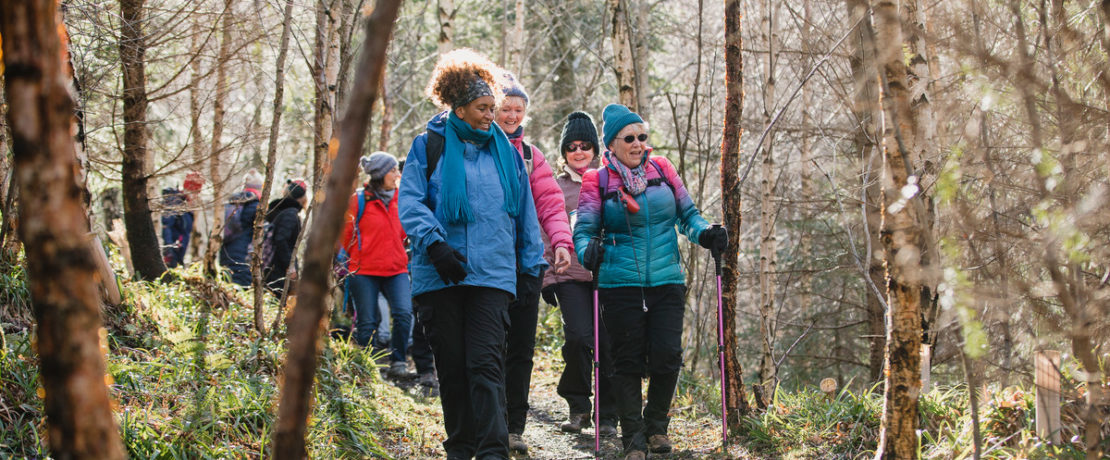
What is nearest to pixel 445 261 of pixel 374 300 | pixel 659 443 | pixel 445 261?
pixel 445 261

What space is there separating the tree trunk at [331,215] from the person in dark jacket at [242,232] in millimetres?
9131

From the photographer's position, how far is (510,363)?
5297 millimetres

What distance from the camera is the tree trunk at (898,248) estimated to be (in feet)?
9.49

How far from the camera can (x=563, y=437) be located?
20.6ft

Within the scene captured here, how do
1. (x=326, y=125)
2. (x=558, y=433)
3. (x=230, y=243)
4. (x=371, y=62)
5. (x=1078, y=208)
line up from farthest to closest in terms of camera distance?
(x=230, y=243) < (x=326, y=125) < (x=558, y=433) < (x=1078, y=208) < (x=371, y=62)

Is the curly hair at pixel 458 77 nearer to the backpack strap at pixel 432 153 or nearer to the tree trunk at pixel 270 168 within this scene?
the backpack strap at pixel 432 153

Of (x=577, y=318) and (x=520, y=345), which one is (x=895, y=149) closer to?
(x=520, y=345)

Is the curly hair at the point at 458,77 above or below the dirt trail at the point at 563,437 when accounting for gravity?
above

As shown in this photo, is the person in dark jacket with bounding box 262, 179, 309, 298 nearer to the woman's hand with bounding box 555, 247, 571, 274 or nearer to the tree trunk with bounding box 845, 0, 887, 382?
the woman's hand with bounding box 555, 247, 571, 274

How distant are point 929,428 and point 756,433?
3.36ft

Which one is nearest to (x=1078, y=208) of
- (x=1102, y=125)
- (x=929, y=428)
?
(x=1102, y=125)

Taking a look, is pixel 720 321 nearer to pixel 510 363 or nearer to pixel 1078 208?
pixel 510 363

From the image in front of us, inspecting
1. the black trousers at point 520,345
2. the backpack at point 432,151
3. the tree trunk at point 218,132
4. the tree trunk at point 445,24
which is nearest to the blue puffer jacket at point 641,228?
the black trousers at point 520,345

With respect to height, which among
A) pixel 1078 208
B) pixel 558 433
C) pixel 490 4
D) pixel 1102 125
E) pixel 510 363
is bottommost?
pixel 558 433
